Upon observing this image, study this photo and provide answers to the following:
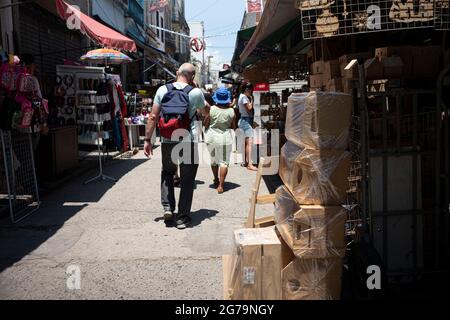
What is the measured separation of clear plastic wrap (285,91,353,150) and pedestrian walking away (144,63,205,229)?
2531 mm

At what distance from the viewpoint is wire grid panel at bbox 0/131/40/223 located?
614 centimetres

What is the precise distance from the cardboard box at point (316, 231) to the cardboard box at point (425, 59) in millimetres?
1686

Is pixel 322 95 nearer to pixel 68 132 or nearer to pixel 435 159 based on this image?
pixel 435 159

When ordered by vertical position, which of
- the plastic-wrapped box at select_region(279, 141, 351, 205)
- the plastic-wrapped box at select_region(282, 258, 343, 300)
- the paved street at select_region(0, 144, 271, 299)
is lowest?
the paved street at select_region(0, 144, 271, 299)

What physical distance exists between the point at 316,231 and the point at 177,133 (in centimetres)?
285

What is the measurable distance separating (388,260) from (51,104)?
783 centimetres

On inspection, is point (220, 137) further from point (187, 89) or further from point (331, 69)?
point (331, 69)

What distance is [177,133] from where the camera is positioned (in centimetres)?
562

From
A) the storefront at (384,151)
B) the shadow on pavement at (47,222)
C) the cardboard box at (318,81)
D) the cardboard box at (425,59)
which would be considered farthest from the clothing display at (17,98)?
the cardboard box at (425,59)

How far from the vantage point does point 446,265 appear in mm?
4180

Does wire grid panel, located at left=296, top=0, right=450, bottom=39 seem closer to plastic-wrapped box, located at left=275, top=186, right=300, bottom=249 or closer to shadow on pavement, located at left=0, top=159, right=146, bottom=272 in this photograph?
plastic-wrapped box, located at left=275, top=186, right=300, bottom=249

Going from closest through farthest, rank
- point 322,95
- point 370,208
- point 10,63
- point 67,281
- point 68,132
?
point 322,95, point 370,208, point 67,281, point 10,63, point 68,132

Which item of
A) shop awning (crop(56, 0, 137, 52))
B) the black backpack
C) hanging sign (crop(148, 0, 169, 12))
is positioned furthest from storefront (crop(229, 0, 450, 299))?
Result: hanging sign (crop(148, 0, 169, 12))

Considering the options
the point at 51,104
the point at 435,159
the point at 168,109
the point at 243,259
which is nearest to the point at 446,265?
the point at 435,159
